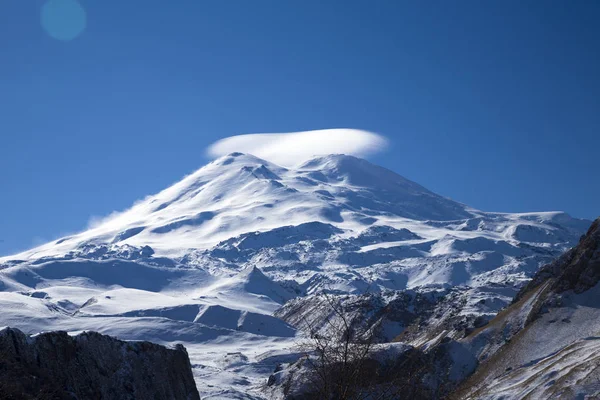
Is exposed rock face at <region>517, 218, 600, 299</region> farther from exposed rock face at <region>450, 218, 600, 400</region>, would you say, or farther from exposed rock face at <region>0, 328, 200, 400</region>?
exposed rock face at <region>0, 328, 200, 400</region>

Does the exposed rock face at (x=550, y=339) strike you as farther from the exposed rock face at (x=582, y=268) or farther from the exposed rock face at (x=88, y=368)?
the exposed rock face at (x=88, y=368)

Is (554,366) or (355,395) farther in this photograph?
(554,366)

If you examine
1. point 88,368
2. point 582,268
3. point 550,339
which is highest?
point 582,268

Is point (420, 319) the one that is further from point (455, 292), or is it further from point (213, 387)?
point (213, 387)

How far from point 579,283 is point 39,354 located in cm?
7886

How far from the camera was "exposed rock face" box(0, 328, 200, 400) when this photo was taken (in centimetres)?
3741

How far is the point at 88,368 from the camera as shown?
4553 centimetres

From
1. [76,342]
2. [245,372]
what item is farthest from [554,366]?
[245,372]

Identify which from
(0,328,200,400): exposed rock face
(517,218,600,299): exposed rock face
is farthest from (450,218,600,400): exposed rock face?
(0,328,200,400): exposed rock face

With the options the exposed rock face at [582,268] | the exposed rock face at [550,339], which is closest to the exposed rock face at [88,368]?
the exposed rock face at [550,339]

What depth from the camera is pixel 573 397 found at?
6856cm

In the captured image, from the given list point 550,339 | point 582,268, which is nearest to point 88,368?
point 550,339

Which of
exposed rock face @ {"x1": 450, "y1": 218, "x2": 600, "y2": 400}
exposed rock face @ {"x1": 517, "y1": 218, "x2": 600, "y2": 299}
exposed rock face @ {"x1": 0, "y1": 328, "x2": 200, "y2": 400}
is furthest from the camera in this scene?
exposed rock face @ {"x1": 517, "y1": 218, "x2": 600, "y2": 299}

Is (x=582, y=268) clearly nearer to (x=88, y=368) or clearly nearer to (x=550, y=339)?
(x=550, y=339)
